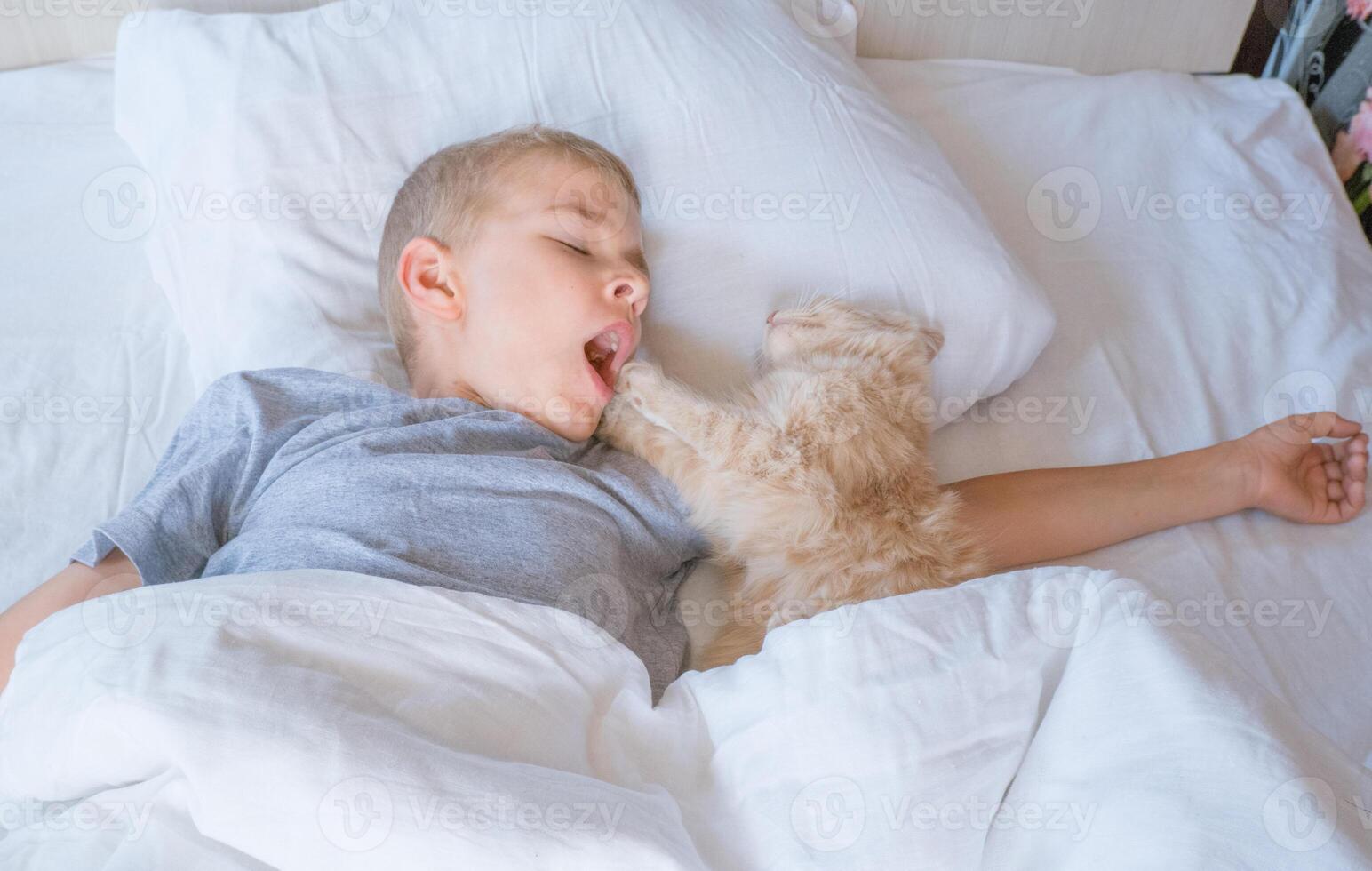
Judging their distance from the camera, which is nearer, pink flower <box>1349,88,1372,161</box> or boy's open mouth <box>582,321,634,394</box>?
boy's open mouth <box>582,321,634,394</box>

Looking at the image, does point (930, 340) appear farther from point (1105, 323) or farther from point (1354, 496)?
point (1354, 496)

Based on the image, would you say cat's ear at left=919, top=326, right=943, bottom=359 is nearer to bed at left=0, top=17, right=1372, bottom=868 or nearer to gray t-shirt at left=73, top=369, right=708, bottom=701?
bed at left=0, top=17, right=1372, bottom=868

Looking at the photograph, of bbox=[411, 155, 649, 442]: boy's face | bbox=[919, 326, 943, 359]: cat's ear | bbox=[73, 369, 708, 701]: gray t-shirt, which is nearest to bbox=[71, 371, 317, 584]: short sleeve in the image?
bbox=[73, 369, 708, 701]: gray t-shirt

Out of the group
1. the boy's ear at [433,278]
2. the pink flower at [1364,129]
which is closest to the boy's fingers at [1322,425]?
the pink flower at [1364,129]

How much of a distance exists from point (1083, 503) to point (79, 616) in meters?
1.14

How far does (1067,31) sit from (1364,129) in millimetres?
567

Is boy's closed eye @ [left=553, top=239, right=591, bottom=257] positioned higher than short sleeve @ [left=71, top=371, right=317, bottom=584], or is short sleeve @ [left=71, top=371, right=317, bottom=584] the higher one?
boy's closed eye @ [left=553, top=239, right=591, bottom=257]

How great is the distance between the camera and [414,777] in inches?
28.2

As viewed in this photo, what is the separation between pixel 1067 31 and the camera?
6.03 ft

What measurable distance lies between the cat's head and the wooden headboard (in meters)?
0.84

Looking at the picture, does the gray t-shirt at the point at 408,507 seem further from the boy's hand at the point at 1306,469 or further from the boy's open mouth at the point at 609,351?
the boy's hand at the point at 1306,469

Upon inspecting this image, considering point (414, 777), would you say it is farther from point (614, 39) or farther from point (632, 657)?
point (614, 39)

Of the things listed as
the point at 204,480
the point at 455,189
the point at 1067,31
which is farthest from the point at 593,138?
the point at 1067,31

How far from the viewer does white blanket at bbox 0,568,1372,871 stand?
0.71m
